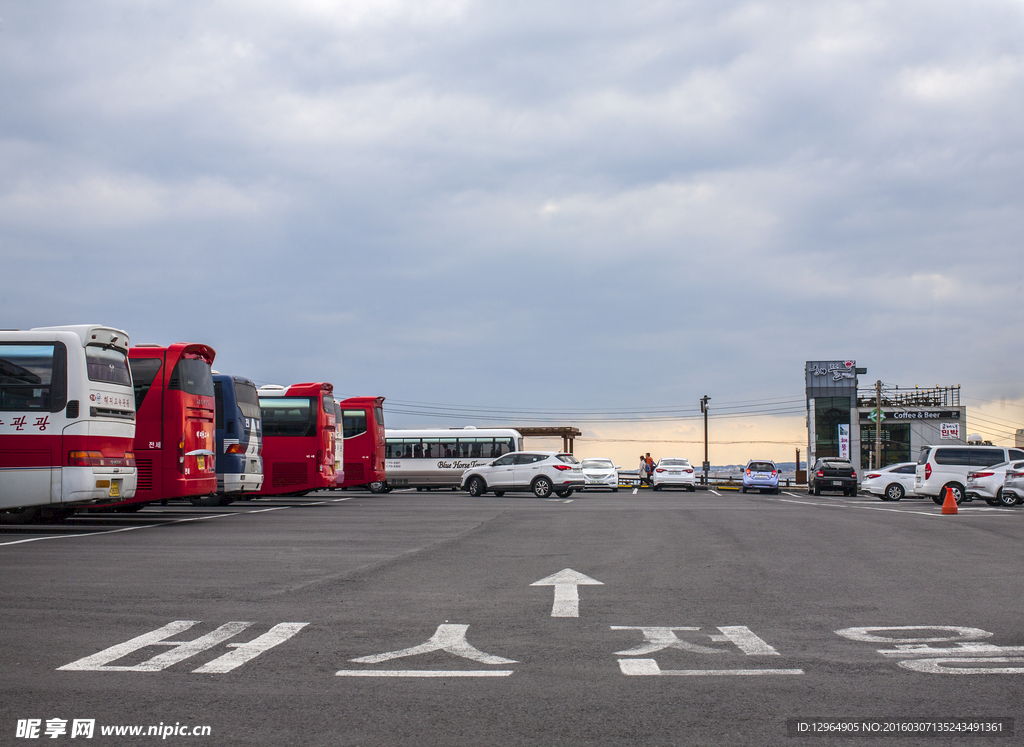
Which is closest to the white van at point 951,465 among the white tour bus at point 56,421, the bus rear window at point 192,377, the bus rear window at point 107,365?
the bus rear window at point 192,377

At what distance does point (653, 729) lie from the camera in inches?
172

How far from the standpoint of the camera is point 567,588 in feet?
29.3

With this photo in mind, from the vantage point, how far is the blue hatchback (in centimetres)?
4684

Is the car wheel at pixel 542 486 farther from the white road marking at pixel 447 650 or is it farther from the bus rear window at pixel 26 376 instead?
the white road marking at pixel 447 650

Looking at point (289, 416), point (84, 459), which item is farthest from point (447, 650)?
point (289, 416)

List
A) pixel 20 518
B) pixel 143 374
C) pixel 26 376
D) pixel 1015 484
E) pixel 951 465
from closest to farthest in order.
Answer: pixel 26 376 < pixel 20 518 < pixel 143 374 < pixel 1015 484 < pixel 951 465

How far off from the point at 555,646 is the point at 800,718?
2065mm

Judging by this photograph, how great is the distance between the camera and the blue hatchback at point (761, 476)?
154 ft

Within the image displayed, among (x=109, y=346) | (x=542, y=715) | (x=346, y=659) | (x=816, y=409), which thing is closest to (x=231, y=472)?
(x=109, y=346)

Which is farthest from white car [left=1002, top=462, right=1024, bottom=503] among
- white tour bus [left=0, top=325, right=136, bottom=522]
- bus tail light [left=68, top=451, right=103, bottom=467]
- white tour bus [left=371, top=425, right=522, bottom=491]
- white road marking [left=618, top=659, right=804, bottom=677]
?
white road marking [left=618, top=659, right=804, bottom=677]

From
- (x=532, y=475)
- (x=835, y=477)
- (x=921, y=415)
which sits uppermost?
(x=921, y=415)

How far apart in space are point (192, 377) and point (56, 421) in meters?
4.49

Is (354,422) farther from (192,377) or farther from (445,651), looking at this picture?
(445,651)

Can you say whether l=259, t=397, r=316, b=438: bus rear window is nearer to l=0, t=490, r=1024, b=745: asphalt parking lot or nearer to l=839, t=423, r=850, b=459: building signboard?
l=0, t=490, r=1024, b=745: asphalt parking lot
